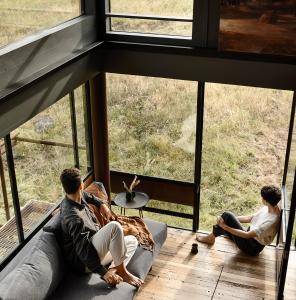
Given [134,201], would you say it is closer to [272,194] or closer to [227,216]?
[227,216]

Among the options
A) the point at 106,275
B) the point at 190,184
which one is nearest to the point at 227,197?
the point at 190,184

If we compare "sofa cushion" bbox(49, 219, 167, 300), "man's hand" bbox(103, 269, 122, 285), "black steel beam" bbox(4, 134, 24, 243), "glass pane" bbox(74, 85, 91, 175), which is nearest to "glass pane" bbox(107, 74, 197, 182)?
"glass pane" bbox(74, 85, 91, 175)

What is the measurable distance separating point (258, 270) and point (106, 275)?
6.14 feet

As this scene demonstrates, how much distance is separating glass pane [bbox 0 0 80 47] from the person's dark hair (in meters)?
2.65

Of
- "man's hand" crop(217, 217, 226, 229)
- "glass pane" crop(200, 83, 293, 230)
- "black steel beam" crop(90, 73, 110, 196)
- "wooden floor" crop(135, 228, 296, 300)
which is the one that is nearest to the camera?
"wooden floor" crop(135, 228, 296, 300)

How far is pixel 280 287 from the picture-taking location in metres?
4.69

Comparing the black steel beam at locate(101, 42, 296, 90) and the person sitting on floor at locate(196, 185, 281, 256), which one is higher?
the black steel beam at locate(101, 42, 296, 90)

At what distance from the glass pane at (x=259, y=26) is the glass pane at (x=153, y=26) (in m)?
0.44

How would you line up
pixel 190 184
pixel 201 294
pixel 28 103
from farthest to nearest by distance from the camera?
1. pixel 190 184
2. pixel 201 294
3. pixel 28 103

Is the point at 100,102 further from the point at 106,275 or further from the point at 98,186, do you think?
the point at 106,275

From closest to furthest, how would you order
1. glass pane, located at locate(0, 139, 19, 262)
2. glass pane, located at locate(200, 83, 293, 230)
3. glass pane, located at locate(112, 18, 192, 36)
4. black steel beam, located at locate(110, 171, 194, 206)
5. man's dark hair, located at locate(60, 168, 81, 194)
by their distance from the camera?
man's dark hair, located at locate(60, 168, 81, 194), glass pane, located at locate(0, 139, 19, 262), glass pane, located at locate(112, 18, 192, 36), glass pane, located at locate(200, 83, 293, 230), black steel beam, located at locate(110, 171, 194, 206)

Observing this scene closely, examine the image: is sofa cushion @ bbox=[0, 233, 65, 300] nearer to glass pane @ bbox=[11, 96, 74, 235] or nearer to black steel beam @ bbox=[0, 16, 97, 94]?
glass pane @ bbox=[11, 96, 74, 235]

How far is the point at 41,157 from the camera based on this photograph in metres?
5.12

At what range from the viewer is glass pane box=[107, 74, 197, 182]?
5676 mm
